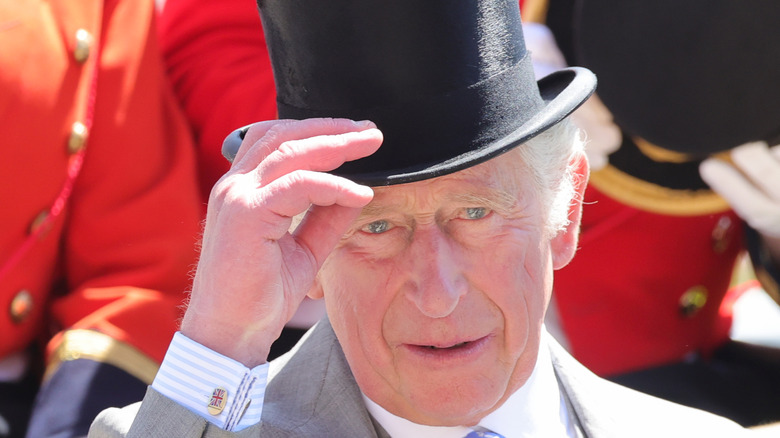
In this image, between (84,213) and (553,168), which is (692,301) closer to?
(553,168)

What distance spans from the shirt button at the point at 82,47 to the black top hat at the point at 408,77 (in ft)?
3.46

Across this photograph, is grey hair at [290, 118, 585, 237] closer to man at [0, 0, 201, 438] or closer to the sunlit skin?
the sunlit skin

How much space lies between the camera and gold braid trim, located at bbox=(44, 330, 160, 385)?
2.79m

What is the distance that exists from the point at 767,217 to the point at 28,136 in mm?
2032

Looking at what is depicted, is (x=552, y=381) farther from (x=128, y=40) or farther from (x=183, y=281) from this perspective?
(x=128, y=40)

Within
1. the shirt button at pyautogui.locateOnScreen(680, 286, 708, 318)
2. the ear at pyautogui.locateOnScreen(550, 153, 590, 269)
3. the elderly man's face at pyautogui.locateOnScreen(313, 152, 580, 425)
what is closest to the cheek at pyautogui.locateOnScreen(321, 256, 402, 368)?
the elderly man's face at pyautogui.locateOnScreen(313, 152, 580, 425)

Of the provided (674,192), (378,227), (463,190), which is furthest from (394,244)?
(674,192)

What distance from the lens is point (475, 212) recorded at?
2096 millimetres

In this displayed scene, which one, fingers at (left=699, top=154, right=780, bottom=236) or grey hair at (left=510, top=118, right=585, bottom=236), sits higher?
grey hair at (left=510, top=118, right=585, bottom=236)

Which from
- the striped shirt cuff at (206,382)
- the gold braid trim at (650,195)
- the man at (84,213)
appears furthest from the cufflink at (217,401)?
the gold braid trim at (650,195)

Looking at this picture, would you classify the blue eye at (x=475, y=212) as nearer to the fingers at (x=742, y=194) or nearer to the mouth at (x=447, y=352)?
the mouth at (x=447, y=352)

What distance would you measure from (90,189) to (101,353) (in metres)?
0.46

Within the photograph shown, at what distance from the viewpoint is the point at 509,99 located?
2.02 metres

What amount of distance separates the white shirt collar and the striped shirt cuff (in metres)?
0.44
